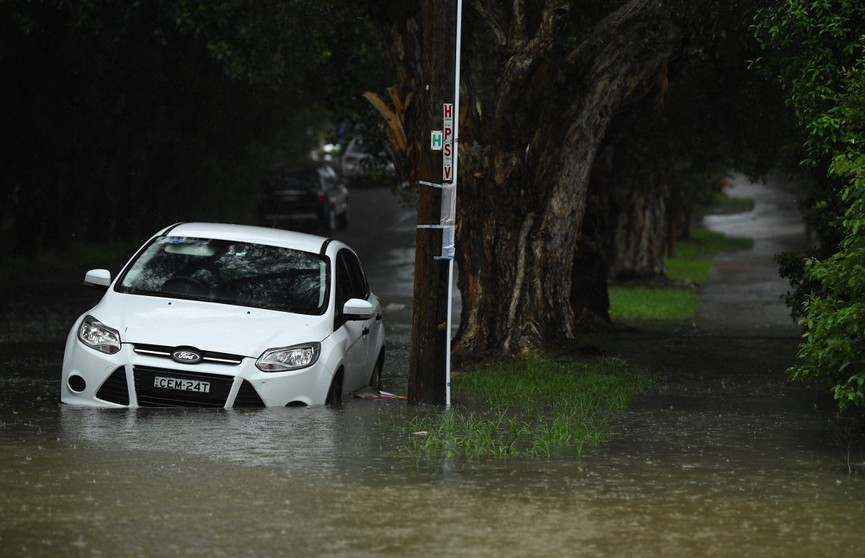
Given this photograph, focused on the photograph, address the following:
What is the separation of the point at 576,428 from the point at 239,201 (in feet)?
124

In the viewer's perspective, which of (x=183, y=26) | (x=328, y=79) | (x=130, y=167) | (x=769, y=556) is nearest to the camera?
(x=769, y=556)

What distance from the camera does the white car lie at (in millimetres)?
11875

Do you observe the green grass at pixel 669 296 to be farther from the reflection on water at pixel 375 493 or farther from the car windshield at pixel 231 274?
the reflection on water at pixel 375 493

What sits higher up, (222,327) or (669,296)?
(222,327)

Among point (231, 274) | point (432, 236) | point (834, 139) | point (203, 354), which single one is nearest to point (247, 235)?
point (231, 274)

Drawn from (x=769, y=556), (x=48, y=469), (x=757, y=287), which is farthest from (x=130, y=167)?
(x=769, y=556)

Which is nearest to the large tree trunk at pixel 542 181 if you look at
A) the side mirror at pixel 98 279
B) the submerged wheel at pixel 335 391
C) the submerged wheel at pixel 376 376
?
the submerged wheel at pixel 376 376

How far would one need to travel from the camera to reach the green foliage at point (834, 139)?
1014 cm

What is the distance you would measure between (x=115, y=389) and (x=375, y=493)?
389 cm

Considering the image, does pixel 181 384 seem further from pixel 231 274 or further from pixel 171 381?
pixel 231 274

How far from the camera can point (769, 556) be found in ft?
24.1

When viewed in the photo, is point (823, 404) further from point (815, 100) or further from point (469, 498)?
point (469, 498)

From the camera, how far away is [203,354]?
1187 cm

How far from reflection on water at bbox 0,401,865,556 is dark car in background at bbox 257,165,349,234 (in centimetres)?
3437
